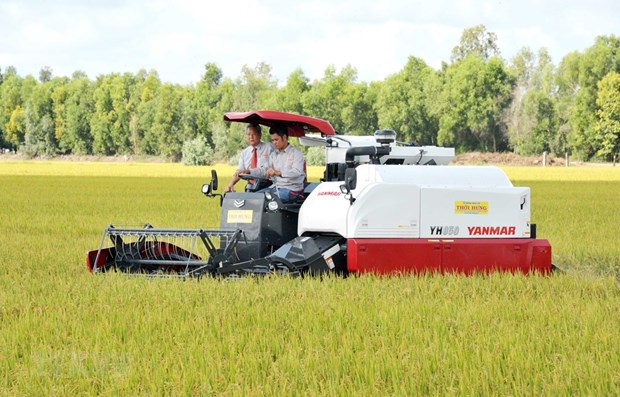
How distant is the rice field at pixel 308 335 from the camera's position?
257 inches

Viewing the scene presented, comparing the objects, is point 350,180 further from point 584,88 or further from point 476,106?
point 584,88

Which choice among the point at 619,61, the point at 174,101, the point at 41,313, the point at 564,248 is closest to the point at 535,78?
the point at 619,61

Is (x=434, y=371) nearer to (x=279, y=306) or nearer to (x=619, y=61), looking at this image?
(x=279, y=306)

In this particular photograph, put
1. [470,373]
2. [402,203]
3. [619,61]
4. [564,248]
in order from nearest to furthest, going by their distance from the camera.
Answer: [470,373] → [402,203] → [564,248] → [619,61]

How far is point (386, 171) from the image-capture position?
449 inches

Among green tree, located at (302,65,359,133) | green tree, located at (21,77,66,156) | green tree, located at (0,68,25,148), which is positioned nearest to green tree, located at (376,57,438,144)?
green tree, located at (302,65,359,133)

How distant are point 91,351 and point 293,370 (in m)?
1.66

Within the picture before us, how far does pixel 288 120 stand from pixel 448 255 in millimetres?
2409

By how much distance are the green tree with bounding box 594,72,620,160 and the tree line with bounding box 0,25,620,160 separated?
138mm

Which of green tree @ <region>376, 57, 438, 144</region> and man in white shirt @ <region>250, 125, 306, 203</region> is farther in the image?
green tree @ <region>376, 57, 438, 144</region>

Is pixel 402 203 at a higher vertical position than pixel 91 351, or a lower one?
higher

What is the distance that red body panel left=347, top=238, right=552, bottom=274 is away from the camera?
11.1 m

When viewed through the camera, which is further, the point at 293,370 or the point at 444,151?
the point at 444,151

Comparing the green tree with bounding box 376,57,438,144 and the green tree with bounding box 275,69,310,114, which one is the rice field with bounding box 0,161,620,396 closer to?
the green tree with bounding box 376,57,438,144
